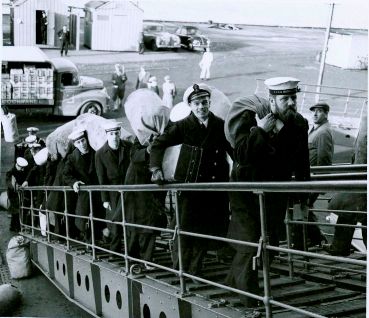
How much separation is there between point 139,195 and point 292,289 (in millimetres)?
1248

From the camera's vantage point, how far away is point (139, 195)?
12.0ft

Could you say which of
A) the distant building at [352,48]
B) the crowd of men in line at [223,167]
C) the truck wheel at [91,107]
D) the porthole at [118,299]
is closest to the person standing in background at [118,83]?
the truck wheel at [91,107]

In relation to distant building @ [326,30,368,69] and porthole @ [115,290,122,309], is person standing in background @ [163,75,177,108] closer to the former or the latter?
distant building @ [326,30,368,69]

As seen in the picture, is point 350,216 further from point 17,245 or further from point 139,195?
point 17,245

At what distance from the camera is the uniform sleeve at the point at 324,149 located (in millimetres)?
4211

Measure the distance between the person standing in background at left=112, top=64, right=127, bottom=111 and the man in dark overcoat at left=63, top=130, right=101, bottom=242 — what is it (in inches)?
301

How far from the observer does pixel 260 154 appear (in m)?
2.49

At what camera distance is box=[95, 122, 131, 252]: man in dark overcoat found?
162 inches

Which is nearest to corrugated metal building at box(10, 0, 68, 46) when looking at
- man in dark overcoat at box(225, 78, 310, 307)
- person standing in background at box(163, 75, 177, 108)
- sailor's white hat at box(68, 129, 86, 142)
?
sailor's white hat at box(68, 129, 86, 142)

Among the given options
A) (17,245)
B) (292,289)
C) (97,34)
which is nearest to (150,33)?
(97,34)

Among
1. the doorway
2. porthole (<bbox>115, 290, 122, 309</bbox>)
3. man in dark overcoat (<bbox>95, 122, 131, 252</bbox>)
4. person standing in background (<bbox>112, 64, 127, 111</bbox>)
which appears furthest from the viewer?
person standing in background (<bbox>112, 64, 127, 111</bbox>)

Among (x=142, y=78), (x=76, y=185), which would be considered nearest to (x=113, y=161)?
(x=76, y=185)

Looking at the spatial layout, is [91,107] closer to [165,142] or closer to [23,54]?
[23,54]

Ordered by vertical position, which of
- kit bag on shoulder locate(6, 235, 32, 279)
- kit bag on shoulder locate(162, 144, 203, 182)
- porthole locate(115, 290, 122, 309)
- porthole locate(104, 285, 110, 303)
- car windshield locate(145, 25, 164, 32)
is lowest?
kit bag on shoulder locate(6, 235, 32, 279)
